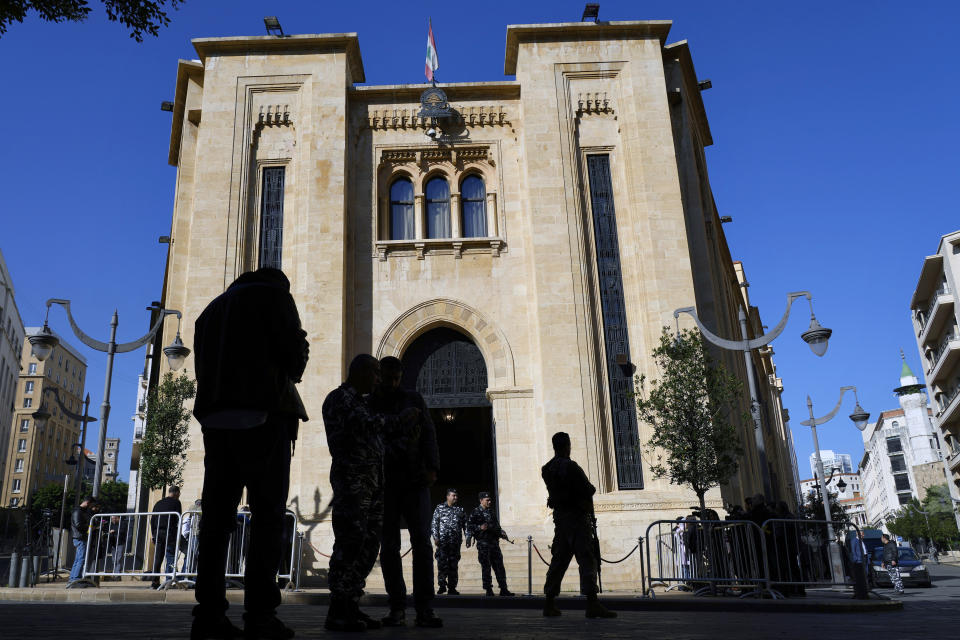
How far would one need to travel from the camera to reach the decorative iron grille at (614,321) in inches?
731

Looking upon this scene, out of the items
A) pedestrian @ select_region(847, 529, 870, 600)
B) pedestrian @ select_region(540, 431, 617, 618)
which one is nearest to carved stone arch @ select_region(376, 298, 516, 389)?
pedestrian @ select_region(847, 529, 870, 600)

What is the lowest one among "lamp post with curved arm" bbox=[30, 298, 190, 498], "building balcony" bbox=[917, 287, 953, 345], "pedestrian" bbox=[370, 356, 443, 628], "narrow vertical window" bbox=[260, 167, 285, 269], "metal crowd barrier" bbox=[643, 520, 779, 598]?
"metal crowd barrier" bbox=[643, 520, 779, 598]

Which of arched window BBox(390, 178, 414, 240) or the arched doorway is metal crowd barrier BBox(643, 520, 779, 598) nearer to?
the arched doorway

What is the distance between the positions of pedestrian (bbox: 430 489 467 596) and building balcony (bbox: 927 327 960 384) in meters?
46.3

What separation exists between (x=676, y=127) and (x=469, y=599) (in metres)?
17.3

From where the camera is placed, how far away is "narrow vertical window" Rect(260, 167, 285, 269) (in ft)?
67.8

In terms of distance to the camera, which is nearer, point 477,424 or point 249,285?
point 249,285

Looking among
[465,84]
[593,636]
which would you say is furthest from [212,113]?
[593,636]

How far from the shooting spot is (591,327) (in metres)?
19.5

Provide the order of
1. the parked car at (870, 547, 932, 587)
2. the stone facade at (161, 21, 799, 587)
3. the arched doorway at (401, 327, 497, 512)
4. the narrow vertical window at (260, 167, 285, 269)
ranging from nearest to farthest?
the stone facade at (161, 21, 799, 587) → the arched doorway at (401, 327, 497, 512) → the narrow vertical window at (260, 167, 285, 269) → the parked car at (870, 547, 932, 587)

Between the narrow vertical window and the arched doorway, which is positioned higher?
the narrow vertical window

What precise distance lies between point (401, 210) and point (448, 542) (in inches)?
460

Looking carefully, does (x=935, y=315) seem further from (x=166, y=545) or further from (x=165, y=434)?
(x=166, y=545)

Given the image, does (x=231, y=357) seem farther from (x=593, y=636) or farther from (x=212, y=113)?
(x=212, y=113)
